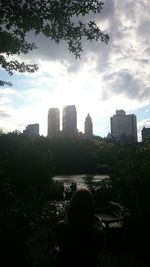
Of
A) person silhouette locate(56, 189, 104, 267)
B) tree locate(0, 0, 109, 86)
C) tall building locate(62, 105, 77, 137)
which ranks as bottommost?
person silhouette locate(56, 189, 104, 267)

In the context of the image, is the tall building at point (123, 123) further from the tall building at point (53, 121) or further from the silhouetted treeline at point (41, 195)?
the silhouetted treeline at point (41, 195)

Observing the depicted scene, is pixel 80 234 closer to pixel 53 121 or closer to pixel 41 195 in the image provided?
pixel 41 195

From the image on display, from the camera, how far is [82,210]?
11.4 ft

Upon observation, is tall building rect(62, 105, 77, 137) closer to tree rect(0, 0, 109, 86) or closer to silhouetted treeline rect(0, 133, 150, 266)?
silhouetted treeline rect(0, 133, 150, 266)

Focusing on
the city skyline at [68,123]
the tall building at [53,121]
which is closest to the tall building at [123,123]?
the city skyline at [68,123]

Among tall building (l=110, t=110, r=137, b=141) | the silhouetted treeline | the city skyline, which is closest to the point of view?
the silhouetted treeline

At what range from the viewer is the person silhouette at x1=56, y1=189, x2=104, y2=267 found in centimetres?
347

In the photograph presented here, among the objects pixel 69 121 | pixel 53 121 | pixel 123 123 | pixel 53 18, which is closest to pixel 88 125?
pixel 123 123

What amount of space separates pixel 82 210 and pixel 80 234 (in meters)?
0.23

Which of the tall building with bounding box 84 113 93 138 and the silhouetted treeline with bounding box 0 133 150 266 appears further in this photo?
the tall building with bounding box 84 113 93 138

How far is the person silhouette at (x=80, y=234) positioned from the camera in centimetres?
347

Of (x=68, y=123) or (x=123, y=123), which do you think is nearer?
(x=68, y=123)

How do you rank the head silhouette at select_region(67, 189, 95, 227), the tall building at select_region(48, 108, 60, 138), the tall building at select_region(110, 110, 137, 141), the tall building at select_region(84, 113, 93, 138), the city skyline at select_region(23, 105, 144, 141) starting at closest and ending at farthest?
the head silhouette at select_region(67, 189, 95, 227) < the city skyline at select_region(23, 105, 144, 141) < the tall building at select_region(48, 108, 60, 138) < the tall building at select_region(110, 110, 137, 141) < the tall building at select_region(84, 113, 93, 138)

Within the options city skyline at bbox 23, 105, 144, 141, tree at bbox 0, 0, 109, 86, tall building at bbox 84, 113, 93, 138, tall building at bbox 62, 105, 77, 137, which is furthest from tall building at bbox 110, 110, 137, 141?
tree at bbox 0, 0, 109, 86
